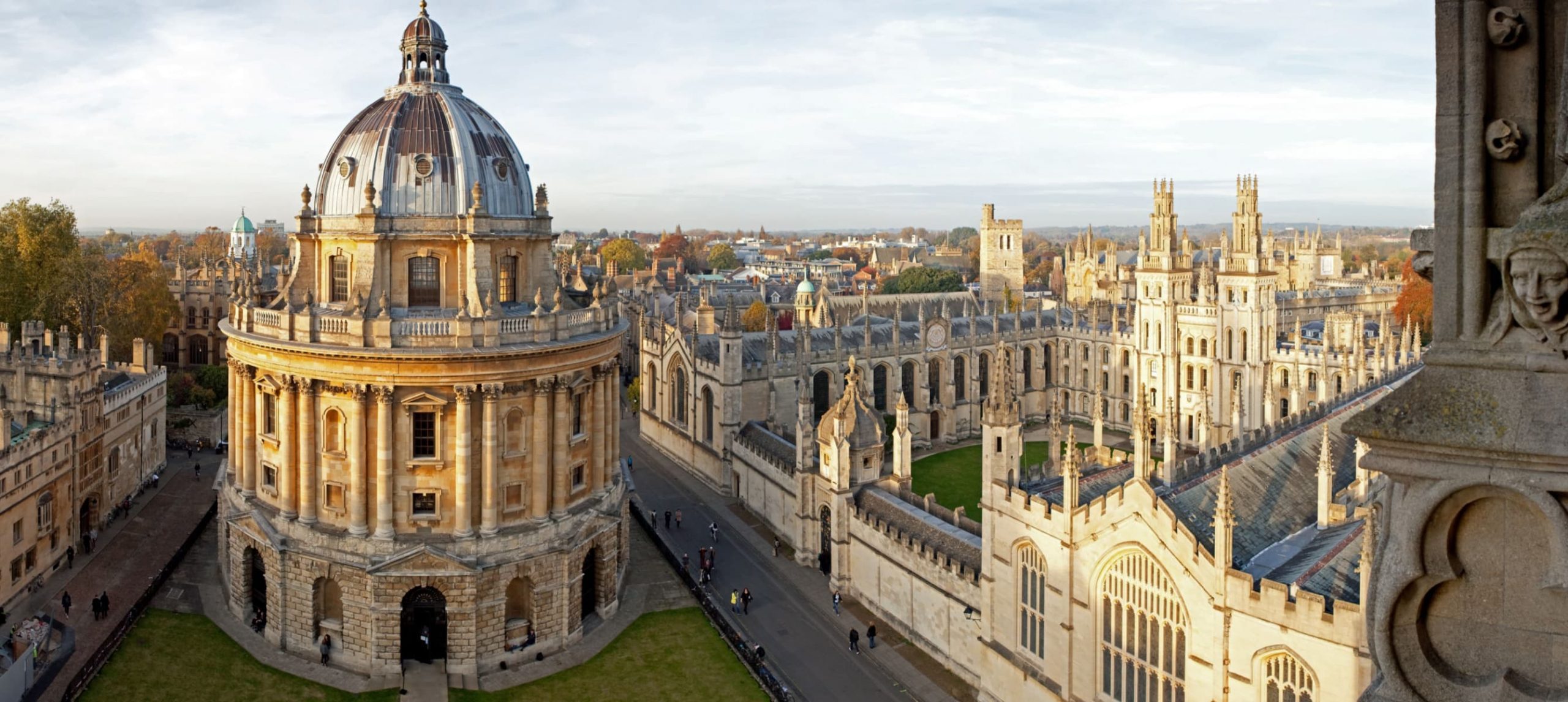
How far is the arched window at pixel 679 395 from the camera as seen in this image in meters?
62.9

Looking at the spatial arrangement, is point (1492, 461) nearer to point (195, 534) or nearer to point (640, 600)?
point (640, 600)

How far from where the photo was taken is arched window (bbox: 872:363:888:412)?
2672 inches

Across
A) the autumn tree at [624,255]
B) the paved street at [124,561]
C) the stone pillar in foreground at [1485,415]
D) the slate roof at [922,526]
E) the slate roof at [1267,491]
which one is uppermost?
the autumn tree at [624,255]

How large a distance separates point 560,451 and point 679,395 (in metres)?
25.8

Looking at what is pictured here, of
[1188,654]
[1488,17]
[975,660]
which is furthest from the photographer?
[975,660]

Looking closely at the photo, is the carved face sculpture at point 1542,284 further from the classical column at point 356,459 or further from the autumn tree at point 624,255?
the autumn tree at point 624,255

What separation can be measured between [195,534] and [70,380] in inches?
Result: 347

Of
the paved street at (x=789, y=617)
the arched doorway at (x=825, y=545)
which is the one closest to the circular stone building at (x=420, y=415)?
the paved street at (x=789, y=617)

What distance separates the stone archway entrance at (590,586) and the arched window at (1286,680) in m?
23.7

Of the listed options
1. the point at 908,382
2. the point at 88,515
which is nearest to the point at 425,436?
the point at 88,515

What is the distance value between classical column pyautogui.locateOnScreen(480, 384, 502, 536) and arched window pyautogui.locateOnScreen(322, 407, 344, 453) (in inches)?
186

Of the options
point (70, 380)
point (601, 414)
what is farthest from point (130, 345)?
point (601, 414)

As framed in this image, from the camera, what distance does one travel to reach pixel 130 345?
73.2 m

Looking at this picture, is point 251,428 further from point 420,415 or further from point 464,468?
point 464,468
